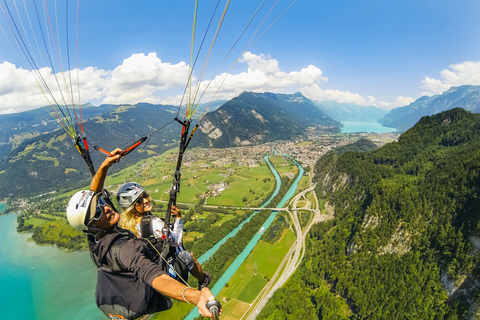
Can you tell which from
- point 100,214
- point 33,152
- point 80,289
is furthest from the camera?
point 33,152

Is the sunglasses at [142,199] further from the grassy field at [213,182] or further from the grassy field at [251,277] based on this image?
the grassy field at [213,182]

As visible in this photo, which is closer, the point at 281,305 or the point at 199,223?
the point at 281,305

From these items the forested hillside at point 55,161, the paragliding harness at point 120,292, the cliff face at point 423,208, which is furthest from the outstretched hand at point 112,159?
the forested hillside at point 55,161

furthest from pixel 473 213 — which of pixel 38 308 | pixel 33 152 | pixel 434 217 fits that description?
pixel 33 152

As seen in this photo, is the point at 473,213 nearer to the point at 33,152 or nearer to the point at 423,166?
the point at 423,166

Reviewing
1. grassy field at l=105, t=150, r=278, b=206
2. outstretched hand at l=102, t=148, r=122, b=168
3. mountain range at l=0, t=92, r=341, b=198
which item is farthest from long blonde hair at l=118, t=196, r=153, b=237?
mountain range at l=0, t=92, r=341, b=198

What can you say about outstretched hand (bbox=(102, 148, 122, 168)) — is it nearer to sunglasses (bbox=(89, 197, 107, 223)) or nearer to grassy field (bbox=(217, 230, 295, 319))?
sunglasses (bbox=(89, 197, 107, 223))
